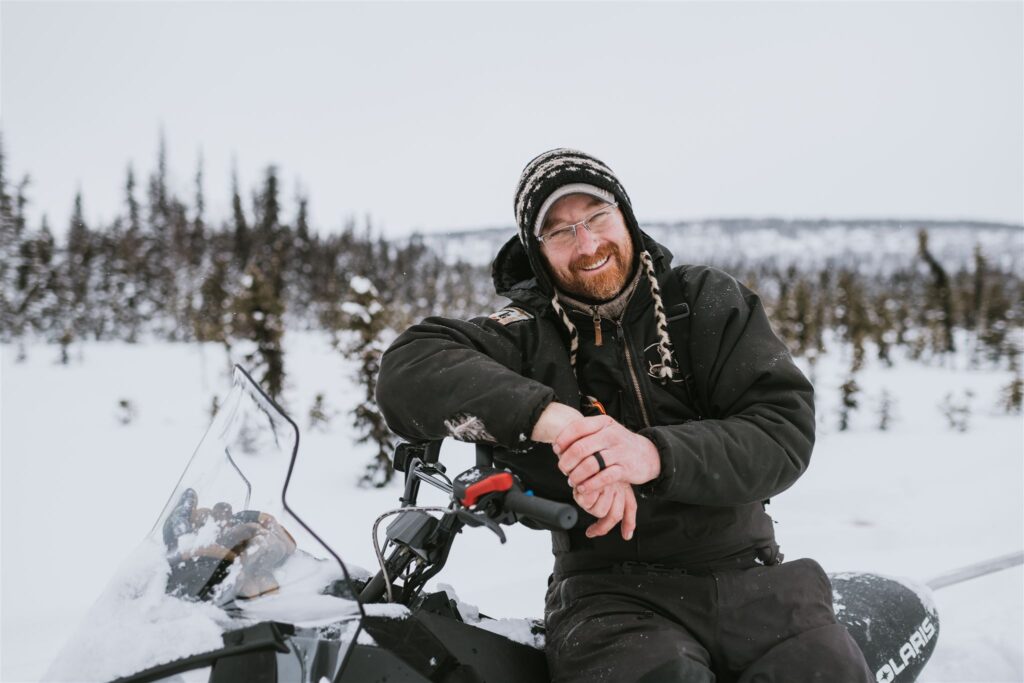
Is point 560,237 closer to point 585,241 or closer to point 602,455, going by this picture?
point 585,241

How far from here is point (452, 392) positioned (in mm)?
1799

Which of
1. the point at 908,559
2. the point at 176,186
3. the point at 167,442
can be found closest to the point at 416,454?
the point at 908,559

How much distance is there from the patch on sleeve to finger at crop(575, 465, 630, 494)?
2.65 ft

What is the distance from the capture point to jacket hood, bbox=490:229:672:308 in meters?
2.29

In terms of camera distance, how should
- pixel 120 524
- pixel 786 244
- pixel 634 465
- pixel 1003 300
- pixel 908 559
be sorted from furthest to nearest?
pixel 786 244
pixel 1003 300
pixel 120 524
pixel 908 559
pixel 634 465

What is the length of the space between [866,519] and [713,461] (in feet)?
20.6

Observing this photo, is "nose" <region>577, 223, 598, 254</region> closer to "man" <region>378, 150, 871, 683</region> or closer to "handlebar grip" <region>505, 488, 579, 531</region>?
"man" <region>378, 150, 871, 683</region>

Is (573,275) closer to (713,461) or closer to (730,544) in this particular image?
(713,461)

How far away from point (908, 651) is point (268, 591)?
2.17 metres

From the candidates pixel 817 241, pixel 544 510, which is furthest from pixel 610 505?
pixel 817 241

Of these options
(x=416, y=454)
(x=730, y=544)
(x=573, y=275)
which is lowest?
(x=730, y=544)

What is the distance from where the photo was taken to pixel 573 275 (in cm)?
220

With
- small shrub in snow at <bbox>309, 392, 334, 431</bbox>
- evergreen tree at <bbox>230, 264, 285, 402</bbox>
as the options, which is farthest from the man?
small shrub in snow at <bbox>309, 392, 334, 431</bbox>

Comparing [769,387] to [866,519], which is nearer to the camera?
[769,387]
